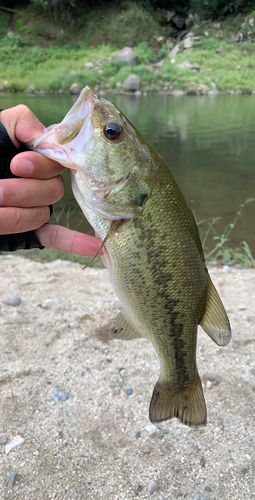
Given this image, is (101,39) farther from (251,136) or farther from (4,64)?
(251,136)

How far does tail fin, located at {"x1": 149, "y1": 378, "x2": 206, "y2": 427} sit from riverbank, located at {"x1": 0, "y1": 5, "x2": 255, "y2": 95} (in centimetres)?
2792

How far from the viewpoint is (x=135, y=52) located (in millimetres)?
34875

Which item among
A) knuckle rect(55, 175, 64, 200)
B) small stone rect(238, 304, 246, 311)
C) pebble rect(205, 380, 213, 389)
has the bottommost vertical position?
small stone rect(238, 304, 246, 311)

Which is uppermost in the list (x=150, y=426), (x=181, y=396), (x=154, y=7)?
(x=154, y=7)

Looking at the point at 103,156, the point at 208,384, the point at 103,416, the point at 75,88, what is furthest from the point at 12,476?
the point at 75,88

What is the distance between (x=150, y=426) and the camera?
214 cm

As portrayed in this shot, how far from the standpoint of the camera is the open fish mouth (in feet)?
3.96

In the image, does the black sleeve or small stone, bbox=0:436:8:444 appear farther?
small stone, bbox=0:436:8:444

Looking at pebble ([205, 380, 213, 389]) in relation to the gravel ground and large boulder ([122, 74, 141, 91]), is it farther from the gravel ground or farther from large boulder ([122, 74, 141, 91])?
large boulder ([122, 74, 141, 91])

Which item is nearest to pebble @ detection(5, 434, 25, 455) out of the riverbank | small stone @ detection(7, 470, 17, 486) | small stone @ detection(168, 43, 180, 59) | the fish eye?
small stone @ detection(7, 470, 17, 486)

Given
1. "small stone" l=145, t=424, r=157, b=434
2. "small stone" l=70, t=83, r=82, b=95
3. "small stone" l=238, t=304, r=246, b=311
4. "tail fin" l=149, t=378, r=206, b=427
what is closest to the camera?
"tail fin" l=149, t=378, r=206, b=427

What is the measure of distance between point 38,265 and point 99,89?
88.6ft

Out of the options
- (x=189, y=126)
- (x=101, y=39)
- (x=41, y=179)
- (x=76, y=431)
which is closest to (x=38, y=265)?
(x=76, y=431)

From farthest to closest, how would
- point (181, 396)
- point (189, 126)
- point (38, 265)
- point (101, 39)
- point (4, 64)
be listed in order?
1. point (101, 39)
2. point (4, 64)
3. point (189, 126)
4. point (38, 265)
5. point (181, 396)
